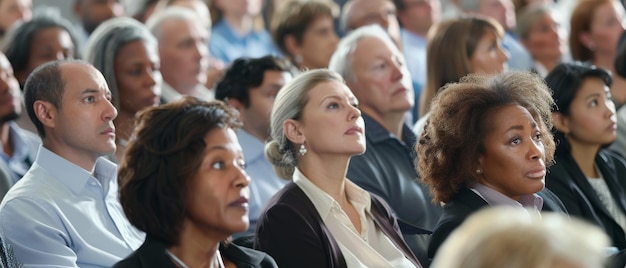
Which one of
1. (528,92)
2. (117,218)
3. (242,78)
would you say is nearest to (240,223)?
(117,218)

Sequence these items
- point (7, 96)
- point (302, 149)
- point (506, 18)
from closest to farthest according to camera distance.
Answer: point (302, 149) → point (7, 96) → point (506, 18)

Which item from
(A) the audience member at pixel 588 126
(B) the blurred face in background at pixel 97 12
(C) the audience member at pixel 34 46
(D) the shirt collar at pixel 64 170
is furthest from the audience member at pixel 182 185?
(B) the blurred face in background at pixel 97 12

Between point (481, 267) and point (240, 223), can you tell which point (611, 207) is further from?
point (481, 267)

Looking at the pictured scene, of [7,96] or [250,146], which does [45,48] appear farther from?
[250,146]

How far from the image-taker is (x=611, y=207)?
4.05 metres

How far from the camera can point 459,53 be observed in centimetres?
465

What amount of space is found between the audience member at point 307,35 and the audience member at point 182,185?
284cm

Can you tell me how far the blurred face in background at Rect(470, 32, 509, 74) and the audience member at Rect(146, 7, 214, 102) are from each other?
1126mm

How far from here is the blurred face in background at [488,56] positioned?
4645 mm

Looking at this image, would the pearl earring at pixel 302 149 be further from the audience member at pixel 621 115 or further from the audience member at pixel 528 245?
the audience member at pixel 621 115

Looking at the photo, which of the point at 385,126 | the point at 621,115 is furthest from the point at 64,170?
the point at 621,115

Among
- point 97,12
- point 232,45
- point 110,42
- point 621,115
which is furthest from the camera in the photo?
point 232,45

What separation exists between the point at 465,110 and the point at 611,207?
38.6 inches

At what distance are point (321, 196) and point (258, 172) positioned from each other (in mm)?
926
